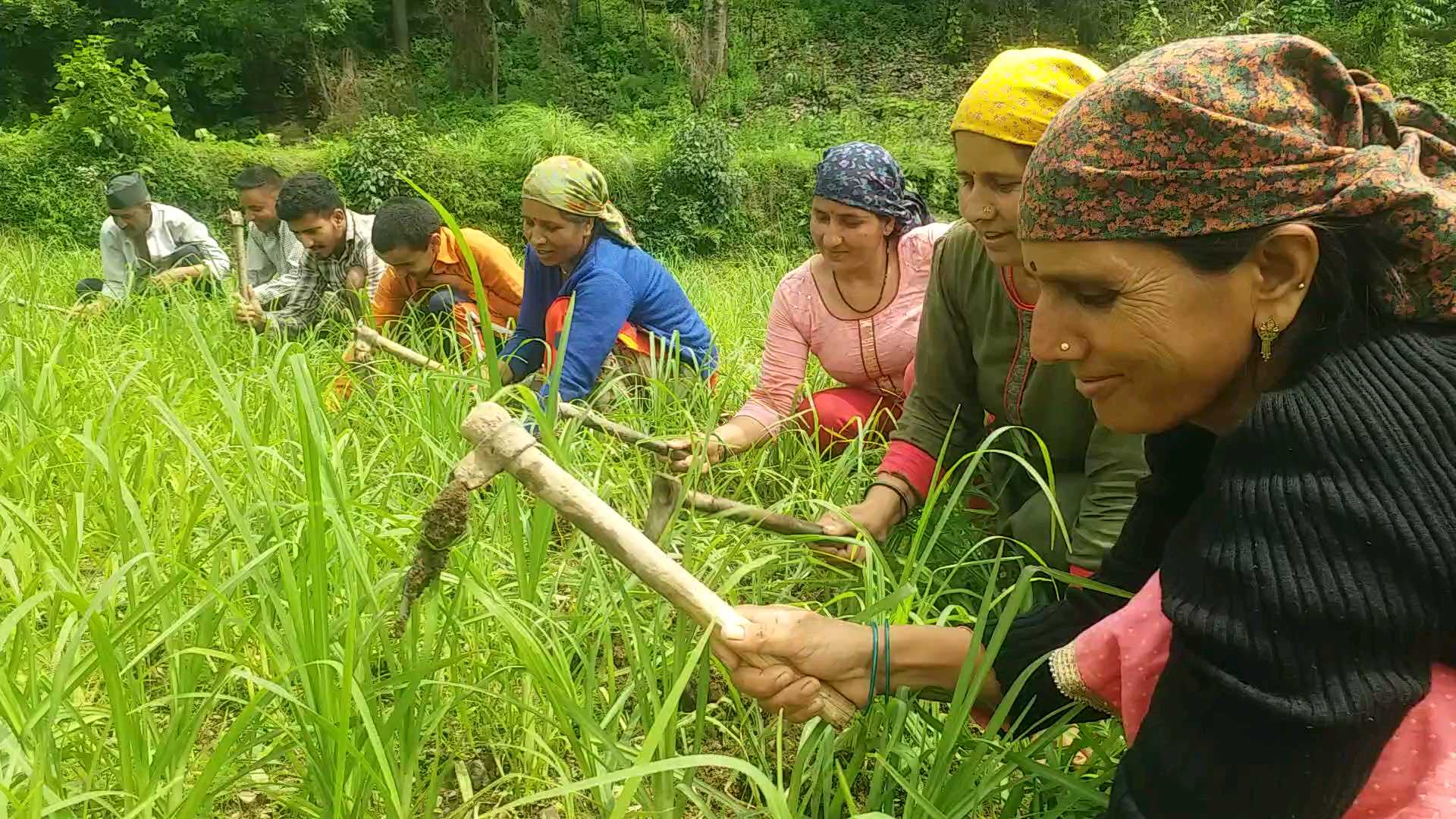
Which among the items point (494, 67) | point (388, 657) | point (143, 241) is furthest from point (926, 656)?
point (494, 67)

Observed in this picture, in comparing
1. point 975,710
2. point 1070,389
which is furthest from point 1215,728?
point 1070,389

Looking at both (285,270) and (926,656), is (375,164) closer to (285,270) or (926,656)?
(285,270)

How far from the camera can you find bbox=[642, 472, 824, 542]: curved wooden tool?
127cm

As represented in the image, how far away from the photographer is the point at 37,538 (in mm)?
1375

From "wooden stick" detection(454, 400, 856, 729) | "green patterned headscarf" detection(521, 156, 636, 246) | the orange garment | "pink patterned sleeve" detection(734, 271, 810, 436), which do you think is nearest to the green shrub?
the orange garment

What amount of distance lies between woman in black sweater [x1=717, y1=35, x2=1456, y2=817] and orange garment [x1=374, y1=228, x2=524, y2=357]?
10.3 ft

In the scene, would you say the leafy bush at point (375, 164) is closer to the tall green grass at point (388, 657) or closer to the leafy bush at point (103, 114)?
the leafy bush at point (103, 114)

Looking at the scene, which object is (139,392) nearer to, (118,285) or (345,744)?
(345,744)

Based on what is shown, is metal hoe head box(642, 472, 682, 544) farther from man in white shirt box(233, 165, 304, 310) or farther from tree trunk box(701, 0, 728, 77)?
tree trunk box(701, 0, 728, 77)

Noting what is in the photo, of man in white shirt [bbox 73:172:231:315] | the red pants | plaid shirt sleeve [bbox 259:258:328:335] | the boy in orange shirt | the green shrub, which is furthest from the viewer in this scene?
the green shrub

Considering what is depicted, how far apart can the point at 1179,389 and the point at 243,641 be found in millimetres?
1272

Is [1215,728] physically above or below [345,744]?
above

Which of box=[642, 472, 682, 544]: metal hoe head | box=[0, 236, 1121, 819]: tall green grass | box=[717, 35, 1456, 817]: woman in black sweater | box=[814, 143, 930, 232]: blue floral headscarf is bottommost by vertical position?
box=[0, 236, 1121, 819]: tall green grass

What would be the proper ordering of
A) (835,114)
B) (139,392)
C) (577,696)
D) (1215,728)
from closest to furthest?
(1215,728) < (577,696) < (139,392) < (835,114)
